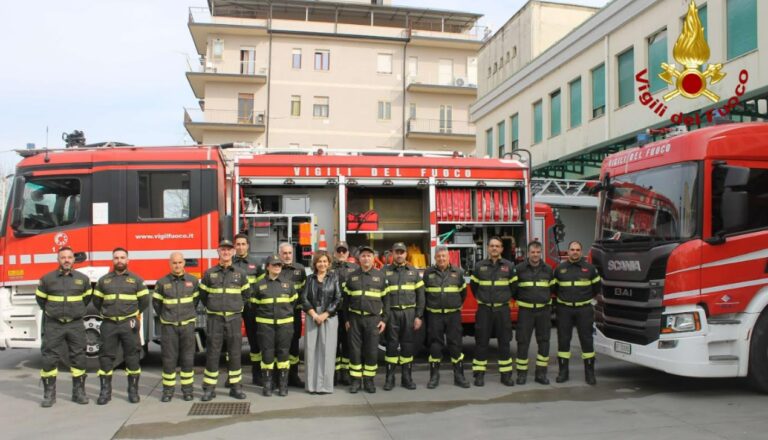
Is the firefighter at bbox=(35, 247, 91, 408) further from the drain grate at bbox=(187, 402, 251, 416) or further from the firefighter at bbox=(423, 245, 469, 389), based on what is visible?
the firefighter at bbox=(423, 245, 469, 389)

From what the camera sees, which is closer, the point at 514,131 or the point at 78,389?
the point at 78,389

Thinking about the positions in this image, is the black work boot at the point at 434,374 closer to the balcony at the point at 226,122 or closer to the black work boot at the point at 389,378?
the black work boot at the point at 389,378

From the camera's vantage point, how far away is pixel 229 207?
30.2ft

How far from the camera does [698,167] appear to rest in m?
7.04

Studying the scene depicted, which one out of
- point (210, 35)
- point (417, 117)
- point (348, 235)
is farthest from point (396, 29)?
point (348, 235)

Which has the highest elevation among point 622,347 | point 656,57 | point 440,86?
point 440,86

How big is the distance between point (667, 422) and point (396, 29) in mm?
35416

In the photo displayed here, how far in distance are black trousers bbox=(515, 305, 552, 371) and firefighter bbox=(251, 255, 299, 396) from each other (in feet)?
9.38

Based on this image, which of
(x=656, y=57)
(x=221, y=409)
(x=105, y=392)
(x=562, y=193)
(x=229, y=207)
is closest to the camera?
(x=221, y=409)

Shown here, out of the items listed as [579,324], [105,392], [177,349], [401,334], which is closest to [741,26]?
[579,324]

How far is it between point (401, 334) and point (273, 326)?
61.2 inches

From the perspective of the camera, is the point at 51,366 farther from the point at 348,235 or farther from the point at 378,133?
the point at 378,133

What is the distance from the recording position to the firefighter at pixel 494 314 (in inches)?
311

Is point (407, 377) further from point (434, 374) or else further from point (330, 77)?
point (330, 77)
